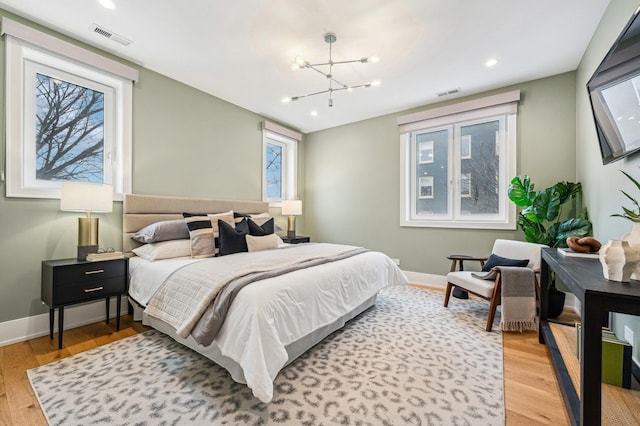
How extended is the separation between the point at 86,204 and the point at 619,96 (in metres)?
4.12

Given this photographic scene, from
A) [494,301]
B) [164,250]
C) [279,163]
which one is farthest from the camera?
[279,163]

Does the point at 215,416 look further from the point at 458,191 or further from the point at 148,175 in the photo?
the point at 458,191

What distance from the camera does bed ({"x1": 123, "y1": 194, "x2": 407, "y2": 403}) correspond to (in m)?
1.61

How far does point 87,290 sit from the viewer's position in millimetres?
2377

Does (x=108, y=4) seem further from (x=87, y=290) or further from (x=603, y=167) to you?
(x=603, y=167)

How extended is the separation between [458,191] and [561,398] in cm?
289

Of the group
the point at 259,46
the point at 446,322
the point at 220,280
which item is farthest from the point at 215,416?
the point at 259,46

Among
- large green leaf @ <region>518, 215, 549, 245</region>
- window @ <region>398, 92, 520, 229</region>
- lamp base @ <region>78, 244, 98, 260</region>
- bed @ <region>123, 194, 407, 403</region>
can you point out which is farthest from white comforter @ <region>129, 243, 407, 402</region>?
window @ <region>398, 92, 520, 229</region>

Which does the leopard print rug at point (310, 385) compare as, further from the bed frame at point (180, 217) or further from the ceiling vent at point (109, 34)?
the ceiling vent at point (109, 34)

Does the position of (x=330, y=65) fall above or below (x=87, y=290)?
above

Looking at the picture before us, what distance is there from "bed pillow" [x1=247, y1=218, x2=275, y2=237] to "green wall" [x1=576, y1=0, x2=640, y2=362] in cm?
326

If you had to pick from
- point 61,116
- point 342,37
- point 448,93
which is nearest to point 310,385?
point 342,37

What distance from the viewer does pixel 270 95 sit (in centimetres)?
394

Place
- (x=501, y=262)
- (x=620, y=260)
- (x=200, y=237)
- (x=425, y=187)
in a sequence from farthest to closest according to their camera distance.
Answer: (x=425, y=187), (x=501, y=262), (x=200, y=237), (x=620, y=260)
